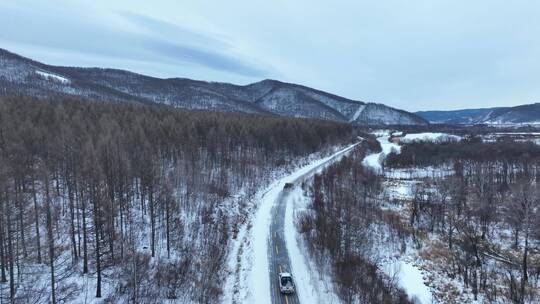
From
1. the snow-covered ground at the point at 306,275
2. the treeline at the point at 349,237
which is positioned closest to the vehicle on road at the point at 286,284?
the snow-covered ground at the point at 306,275

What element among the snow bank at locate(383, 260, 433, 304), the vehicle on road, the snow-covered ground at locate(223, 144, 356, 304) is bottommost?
the snow bank at locate(383, 260, 433, 304)

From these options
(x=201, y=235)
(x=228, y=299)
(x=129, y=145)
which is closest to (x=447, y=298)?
(x=228, y=299)

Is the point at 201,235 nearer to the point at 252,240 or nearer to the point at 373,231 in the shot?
the point at 252,240

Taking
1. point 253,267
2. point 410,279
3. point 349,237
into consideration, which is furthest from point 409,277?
point 253,267

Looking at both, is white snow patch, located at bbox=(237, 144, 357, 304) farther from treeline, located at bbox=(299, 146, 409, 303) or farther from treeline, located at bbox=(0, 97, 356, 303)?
treeline, located at bbox=(299, 146, 409, 303)

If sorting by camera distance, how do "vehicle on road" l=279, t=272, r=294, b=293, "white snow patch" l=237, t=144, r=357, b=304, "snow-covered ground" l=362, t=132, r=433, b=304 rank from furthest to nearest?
"snow-covered ground" l=362, t=132, r=433, b=304 → "white snow patch" l=237, t=144, r=357, b=304 → "vehicle on road" l=279, t=272, r=294, b=293

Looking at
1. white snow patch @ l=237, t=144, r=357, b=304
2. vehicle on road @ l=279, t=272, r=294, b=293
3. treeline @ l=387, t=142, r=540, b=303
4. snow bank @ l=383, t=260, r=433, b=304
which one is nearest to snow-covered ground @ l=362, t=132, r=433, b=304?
snow bank @ l=383, t=260, r=433, b=304
